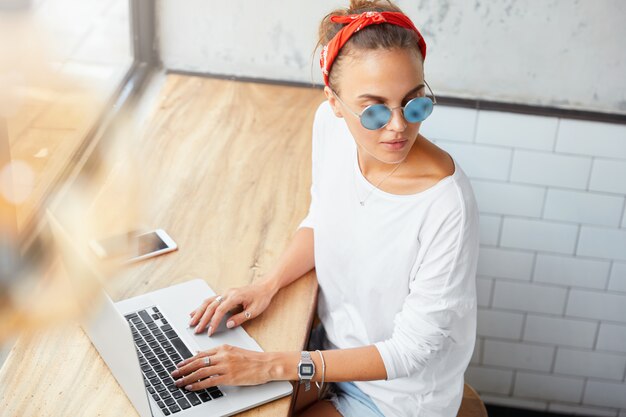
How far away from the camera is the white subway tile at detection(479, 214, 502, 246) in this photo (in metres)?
2.93

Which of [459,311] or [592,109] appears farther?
[592,109]

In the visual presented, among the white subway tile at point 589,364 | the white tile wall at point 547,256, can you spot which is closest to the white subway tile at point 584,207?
the white tile wall at point 547,256

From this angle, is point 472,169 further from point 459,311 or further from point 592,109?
point 459,311

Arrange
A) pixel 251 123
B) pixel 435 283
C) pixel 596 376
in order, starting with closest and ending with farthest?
pixel 435 283
pixel 251 123
pixel 596 376

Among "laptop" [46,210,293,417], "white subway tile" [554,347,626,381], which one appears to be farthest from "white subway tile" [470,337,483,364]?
"laptop" [46,210,293,417]

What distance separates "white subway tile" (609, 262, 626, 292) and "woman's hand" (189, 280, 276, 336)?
5.25 feet

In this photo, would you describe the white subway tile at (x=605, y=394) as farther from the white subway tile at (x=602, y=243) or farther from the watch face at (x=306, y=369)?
the watch face at (x=306, y=369)

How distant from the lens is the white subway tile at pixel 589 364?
3.14 metres

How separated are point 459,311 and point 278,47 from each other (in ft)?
4.70

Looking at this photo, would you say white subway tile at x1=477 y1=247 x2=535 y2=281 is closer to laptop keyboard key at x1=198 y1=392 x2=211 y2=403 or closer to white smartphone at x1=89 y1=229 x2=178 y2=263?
white smartphone at x1=89 y1=229 x2=178 y2=263

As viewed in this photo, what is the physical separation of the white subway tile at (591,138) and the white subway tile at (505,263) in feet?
1.45

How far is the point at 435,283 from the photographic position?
1696 mm

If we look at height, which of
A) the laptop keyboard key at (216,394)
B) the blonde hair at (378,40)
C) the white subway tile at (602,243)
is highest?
the blonde hair at (378,40)

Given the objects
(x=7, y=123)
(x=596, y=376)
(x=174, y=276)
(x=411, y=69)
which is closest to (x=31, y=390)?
(x=174, y=276)
